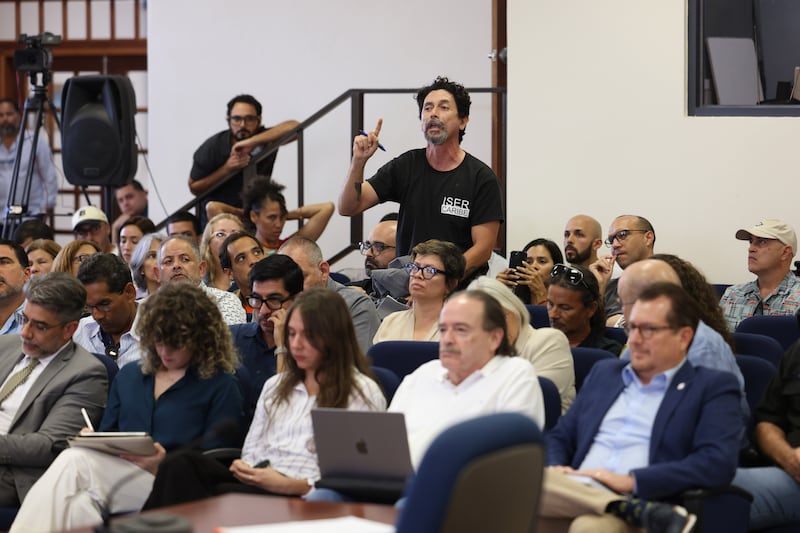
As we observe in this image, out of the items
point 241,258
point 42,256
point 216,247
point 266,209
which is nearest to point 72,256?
point 42,256

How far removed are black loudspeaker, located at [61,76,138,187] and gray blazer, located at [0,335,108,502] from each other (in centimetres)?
300

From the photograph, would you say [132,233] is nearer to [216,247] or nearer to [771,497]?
[216,247]

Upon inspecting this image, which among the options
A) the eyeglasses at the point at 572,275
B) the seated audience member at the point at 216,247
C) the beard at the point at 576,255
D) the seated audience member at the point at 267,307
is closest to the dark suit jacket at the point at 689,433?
the eyeglasses at the point at 572,275

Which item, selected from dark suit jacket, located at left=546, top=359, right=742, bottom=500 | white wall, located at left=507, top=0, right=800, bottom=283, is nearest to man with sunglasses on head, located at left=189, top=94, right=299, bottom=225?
white wall, located at left=507, top=0, right=800, bottom=283

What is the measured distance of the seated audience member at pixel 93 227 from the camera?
7035mm

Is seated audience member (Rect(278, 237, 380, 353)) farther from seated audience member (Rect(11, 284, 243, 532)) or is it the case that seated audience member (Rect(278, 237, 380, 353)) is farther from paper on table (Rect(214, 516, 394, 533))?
paper on table (Rect(214, 516, 394, 533))

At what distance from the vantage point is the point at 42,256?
19.2ft

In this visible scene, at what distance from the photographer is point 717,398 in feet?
10.2

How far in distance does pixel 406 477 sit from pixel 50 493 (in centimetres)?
107

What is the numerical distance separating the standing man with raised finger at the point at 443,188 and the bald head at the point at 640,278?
1.14 m

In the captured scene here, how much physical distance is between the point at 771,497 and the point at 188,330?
1790 millimetres

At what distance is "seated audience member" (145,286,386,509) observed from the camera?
3449mm

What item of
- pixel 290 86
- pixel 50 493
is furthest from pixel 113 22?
pixel 50 493

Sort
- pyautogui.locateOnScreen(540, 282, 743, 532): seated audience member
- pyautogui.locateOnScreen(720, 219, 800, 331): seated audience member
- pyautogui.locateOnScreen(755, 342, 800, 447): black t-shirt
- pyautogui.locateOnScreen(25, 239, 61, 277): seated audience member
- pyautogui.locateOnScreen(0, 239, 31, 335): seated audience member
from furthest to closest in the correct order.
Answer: pyautogui.locateOnScreen(25, 239, 61, 277): seated audience member
pyautogui.locateOnScreen(720, 219, 800, 331): seated audience member
pyautogui.locateOnScreen(0, 239, 31, 335): seated audience member
pyautogui.locateOnScreen(755, 342, 800, 447): black t-shirt
pyautogui.locateOnScreen(540, 282, 743, 532): seated audience member
